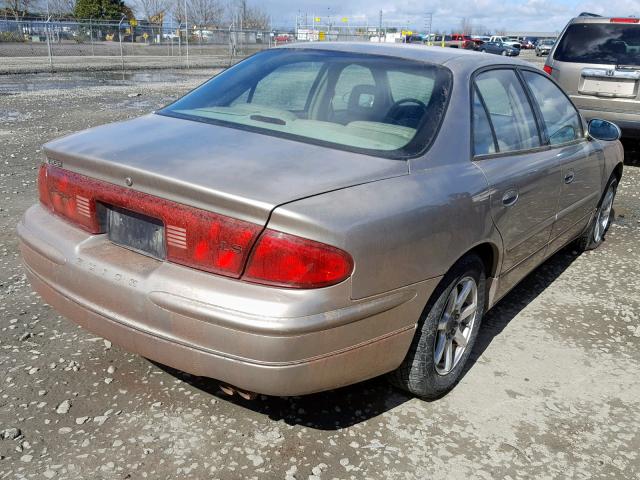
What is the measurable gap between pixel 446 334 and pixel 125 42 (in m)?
34.0

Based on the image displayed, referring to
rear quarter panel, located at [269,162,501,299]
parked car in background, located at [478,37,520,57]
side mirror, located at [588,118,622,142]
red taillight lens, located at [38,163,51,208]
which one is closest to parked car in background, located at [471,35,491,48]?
parked car in background, located at [478,37,520,57]

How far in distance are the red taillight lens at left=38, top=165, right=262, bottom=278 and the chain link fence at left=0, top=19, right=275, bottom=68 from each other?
26630mm

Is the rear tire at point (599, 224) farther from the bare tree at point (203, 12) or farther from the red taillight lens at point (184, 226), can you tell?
the bare tree at point (203, 12)

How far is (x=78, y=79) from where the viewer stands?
63.7 feet

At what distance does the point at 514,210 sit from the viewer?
10.3 ft

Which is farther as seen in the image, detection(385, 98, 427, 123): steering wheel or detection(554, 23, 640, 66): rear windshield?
detection(554, 23, 640, 66): rear windshield

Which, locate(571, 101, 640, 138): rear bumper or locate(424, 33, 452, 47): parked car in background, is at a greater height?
locate(424, 33, 452, 47): parked car in background

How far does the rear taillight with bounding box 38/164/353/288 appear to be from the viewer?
2.13 metres

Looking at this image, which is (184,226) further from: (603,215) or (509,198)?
(603,215)

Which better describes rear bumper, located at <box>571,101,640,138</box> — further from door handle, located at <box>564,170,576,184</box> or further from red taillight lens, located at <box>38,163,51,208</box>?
red taillight lens, located at <box>38,163,51,208</box>

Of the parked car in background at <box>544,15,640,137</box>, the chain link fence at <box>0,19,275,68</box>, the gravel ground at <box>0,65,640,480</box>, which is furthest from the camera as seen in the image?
the chain link fence at <box>0,19,275,68</box>

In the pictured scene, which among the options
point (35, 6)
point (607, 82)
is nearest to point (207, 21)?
point (35, 6)

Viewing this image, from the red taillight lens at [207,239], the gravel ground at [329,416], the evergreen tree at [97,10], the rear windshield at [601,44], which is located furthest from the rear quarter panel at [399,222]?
the evergreen tree at [97,10]

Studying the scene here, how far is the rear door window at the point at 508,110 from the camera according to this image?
10.5 ft
